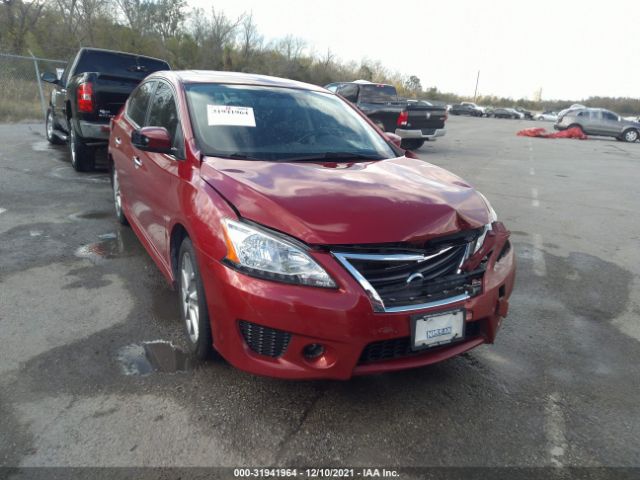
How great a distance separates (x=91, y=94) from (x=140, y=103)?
128 inches

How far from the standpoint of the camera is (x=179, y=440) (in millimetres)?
2367

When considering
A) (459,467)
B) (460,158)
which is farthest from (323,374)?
(460,158)

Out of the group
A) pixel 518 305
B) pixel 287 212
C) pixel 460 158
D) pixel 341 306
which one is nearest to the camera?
pixel 341 306

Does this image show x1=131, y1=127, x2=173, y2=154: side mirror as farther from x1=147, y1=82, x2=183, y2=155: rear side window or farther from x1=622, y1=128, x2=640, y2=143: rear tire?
x1=622, y1=128, x2=640, y2=143: rear tire

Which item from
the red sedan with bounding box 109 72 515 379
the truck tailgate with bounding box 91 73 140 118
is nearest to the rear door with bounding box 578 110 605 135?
the truck tailgate with bounding box 91 73 140 118

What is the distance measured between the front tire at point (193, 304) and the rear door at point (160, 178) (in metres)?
0.30

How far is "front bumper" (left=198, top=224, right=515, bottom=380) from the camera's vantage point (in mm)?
2281

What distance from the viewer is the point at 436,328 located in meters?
2.47

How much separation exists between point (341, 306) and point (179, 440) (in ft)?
3.29

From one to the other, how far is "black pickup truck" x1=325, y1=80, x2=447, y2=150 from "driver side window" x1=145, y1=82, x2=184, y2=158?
9452 millimetres

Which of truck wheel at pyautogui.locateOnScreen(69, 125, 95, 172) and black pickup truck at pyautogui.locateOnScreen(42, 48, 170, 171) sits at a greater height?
black pickup truck at pyautogui.locateOnScreen(42, 48, 170, 171)

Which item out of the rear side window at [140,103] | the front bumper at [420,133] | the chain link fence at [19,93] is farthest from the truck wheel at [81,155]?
the chain link fence at [19,93]

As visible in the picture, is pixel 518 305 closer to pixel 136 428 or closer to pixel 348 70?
pixel 136 428

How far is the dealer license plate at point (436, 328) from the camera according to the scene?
241 cm
